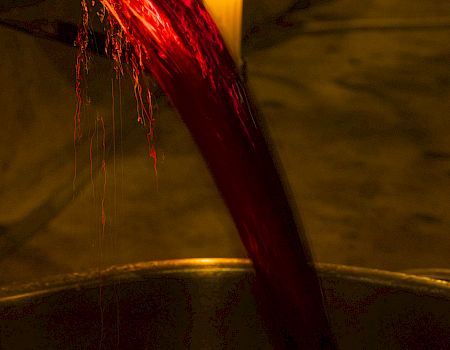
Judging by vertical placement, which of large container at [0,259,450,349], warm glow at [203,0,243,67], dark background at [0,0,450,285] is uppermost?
warm glow at [203,0,243,67]

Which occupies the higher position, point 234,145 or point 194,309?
point 234,145

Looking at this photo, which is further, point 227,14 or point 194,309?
point 227,14

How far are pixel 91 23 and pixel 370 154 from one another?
1.31m

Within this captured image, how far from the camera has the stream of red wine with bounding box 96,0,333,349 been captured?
1.10 m

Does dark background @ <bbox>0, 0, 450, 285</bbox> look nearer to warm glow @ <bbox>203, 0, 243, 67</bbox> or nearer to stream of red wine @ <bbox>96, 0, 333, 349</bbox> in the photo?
warm glow @ <bbox>203, 0, 243, 67</bbox>

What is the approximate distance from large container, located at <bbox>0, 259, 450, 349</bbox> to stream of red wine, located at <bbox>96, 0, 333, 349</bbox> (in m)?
0.06

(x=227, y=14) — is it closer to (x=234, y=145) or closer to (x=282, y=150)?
(x=234, y=145)

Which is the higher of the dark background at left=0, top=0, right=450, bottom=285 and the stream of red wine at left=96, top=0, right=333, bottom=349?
the stream of red wine at left=96, top=0, right=333, bottom=349

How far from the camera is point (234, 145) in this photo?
1.15 m

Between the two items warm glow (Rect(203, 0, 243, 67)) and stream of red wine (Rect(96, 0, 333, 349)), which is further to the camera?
warm glow (Rect(203, 0, 243, 67))

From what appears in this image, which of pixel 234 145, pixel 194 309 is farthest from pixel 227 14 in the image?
pixel 194 309

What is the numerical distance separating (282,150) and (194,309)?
5.08 feet

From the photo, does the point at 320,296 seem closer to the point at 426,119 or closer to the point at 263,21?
the point at 426,119

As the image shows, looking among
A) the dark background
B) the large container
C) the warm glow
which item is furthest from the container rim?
the dark background
